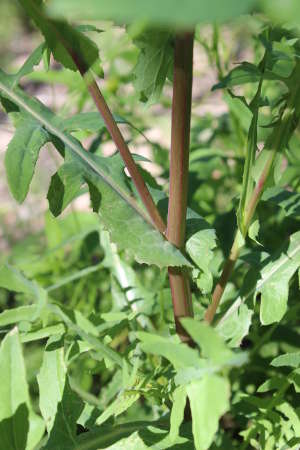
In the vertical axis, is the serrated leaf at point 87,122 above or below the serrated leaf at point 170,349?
above

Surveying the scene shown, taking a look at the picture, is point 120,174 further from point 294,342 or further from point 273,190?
point 294,342

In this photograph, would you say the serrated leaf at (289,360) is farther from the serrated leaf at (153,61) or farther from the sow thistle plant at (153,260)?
the serrated leaf at (153,61)

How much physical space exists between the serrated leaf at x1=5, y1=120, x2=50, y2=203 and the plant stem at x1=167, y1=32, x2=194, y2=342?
151 mm

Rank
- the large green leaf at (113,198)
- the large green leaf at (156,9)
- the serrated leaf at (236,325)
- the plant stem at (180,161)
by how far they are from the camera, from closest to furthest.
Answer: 1. the large green leaf at (156,9)
2. the plant stem at (180,161)
3. the large green leaf at (113,198)
4. the serrated leaf at (236,325)

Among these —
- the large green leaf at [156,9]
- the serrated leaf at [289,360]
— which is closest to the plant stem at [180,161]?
the serrated leaf at [289,360]

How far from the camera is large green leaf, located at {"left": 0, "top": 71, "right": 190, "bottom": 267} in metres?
0.66

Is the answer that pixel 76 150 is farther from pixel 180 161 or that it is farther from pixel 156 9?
pixel 156 9

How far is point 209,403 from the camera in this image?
437 mm

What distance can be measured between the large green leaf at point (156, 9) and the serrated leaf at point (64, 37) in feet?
1.25

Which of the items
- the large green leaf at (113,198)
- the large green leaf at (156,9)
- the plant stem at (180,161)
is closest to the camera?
the large green leaf at (156,9)

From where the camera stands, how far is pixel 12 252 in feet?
5.28

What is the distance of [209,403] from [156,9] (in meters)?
0.30

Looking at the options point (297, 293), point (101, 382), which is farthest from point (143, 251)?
point (101, 382)

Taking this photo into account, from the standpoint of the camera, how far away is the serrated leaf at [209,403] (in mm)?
427
